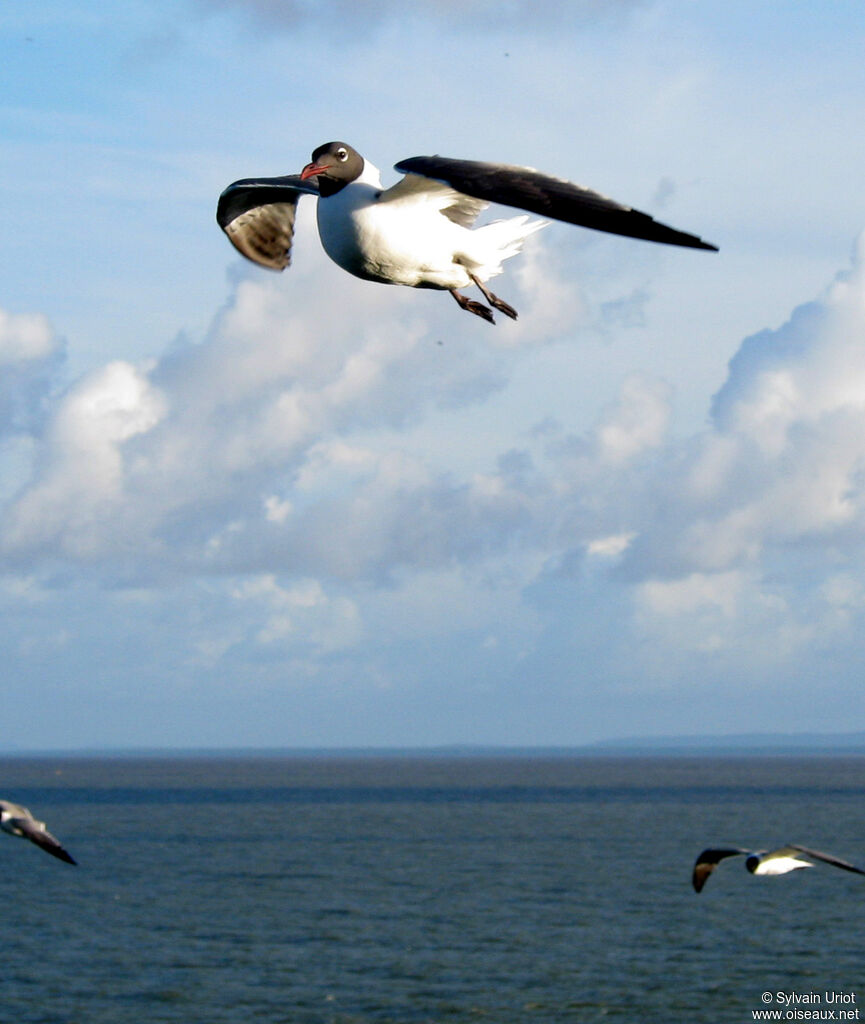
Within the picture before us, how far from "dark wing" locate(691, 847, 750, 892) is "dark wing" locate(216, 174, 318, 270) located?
7625 millimetres

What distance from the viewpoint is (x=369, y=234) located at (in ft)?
34.6

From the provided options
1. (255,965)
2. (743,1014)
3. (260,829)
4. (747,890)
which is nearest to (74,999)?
(255,965)

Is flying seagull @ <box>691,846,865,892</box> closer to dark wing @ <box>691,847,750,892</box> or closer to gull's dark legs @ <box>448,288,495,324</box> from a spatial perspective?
dark wing @ <box>691,847,750,892</box>

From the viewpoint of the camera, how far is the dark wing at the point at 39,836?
1252cm

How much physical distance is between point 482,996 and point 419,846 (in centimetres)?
6658

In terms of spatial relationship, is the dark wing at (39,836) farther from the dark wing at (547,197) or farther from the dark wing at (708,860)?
the dark wing at (708,860)

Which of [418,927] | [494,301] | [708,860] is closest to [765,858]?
[708,860]

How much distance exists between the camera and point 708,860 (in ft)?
55.8

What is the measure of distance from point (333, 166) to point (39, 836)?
259 inches

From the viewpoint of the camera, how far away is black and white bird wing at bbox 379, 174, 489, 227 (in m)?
10.9

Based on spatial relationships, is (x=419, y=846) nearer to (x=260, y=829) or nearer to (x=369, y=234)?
(x=260, y=829)

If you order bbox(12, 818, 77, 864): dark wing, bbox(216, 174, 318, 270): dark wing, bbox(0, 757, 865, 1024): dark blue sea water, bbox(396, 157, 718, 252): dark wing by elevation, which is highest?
bbox(216, 174, 318, 270): dark wing

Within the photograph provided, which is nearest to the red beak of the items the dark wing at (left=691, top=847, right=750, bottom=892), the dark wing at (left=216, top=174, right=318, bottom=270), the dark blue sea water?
the dark wing at (left=216, top=174, right=318, bottom=270)

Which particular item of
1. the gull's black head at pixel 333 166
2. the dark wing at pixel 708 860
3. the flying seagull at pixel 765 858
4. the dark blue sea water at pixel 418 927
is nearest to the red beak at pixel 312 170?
the gull's black head at pixel 333 166
